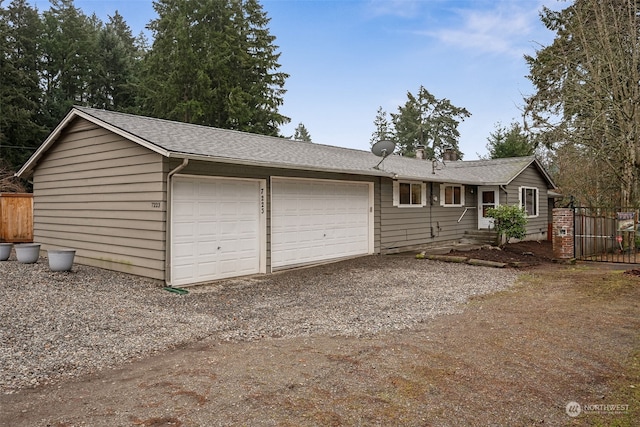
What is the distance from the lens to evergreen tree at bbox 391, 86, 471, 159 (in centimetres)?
4662

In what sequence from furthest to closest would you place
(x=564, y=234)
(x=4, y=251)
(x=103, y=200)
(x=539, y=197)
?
(x=539, y=197) < (x=564, y=234) < (x=4, y=251) < (x=103, y=200)

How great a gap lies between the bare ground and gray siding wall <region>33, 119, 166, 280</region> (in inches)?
160

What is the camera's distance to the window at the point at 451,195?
15.7 metres

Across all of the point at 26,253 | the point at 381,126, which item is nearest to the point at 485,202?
the point at 26,253

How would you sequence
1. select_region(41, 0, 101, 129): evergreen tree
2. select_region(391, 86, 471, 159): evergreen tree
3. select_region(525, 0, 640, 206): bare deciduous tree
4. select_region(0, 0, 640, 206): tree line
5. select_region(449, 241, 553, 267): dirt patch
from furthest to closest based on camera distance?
select_region(391, 86, 471, 159): evergreen tree
select_region(41, 0, 101, 129): evergreen tree
select_region(0, 0, 640, 206): tree line
select_region(525, 0, 640, 206): bare deciduous tree
select_region(449, 241, 553, 267): dirt patch

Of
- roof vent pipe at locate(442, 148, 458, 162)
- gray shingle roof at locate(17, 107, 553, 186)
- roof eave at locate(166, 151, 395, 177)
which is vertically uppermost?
roof vent pipe at locate(442, 148, 458, 162)

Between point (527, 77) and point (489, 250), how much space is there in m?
14.9

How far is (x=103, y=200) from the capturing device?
9430mm

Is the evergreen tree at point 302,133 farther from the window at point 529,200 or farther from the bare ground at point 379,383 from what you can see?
the bare ground at point 379,383

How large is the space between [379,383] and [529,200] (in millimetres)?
17744

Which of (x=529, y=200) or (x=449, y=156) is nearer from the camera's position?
(x=529, y=200)

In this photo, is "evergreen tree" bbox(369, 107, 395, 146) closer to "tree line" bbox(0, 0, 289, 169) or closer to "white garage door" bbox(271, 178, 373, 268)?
"tree line" bbox(0, 0, 289, 169)

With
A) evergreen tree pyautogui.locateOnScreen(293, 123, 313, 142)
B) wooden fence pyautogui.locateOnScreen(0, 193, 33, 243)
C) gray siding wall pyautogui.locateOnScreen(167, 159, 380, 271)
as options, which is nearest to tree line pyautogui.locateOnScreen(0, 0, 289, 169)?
wooden fence pyautogui.locateOnScreen(0, 193, 33, 243)

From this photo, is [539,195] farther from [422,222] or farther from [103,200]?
[103,200]
